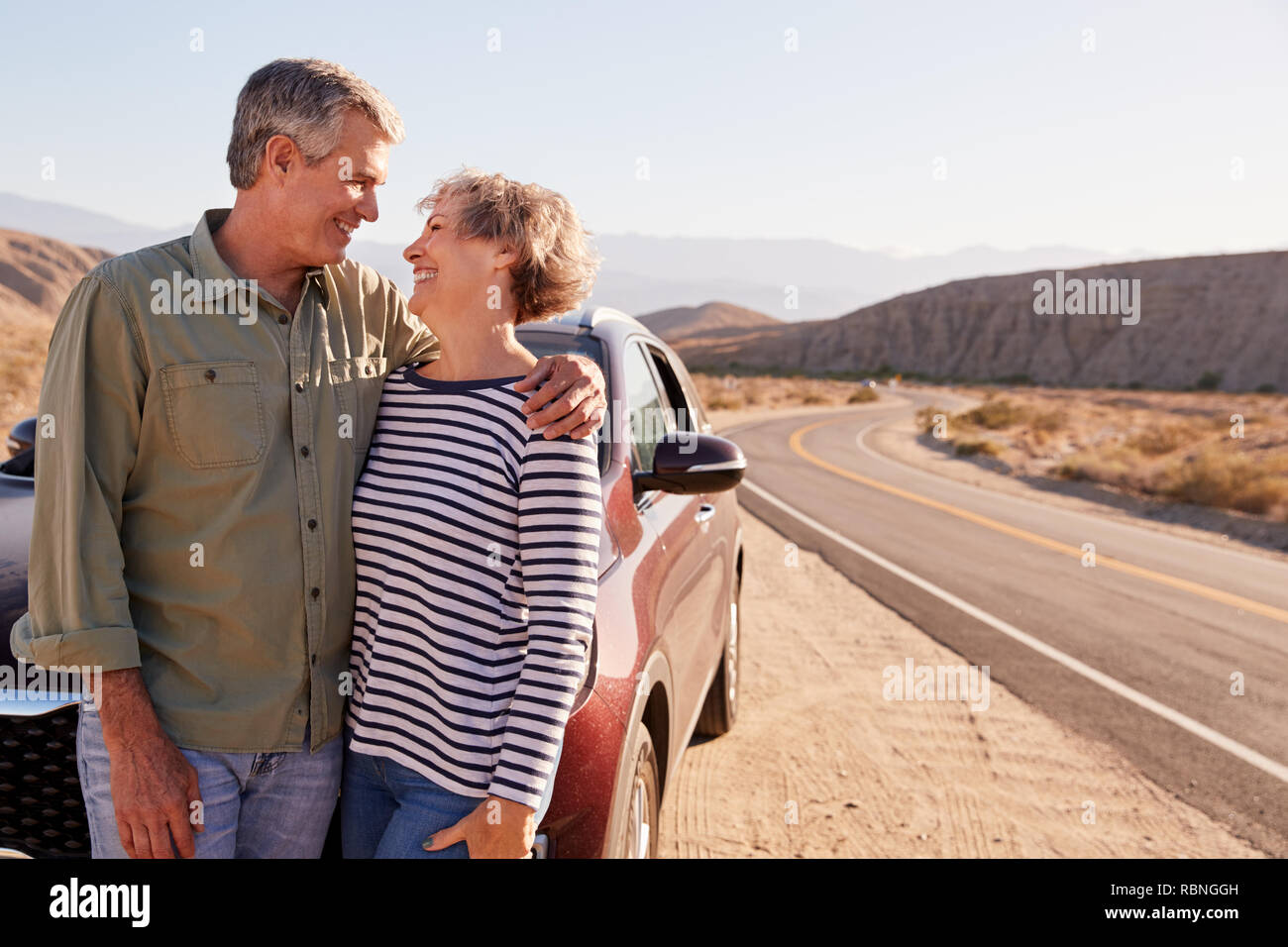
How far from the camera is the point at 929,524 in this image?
13117mm

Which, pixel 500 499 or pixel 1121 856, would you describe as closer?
pixel 500 499

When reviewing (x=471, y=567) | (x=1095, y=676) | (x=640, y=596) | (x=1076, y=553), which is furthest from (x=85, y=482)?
(x=1076, y=553)

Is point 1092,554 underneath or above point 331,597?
underneath

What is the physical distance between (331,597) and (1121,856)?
3.57 meters

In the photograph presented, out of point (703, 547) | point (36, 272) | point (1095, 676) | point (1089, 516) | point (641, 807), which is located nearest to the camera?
point (641, 807)

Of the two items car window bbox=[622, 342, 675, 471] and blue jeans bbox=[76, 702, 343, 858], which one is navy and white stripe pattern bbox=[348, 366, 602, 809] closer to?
blue jeans bbox=[76, 702, 343, 858]

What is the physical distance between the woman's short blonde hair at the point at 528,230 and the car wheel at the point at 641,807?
111 centimetres

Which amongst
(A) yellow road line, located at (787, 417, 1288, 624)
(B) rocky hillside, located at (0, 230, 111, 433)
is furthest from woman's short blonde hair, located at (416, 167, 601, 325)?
(B) rocky hillside, located at (0, 230, 111, 433)

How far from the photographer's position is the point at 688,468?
2.98 meters

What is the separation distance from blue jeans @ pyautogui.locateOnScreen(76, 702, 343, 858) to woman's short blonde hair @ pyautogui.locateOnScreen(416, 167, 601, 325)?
968mm

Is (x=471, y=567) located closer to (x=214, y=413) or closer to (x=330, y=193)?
(x=214, y=413)

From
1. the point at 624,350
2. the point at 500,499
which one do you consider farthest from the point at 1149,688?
the point at 500,499

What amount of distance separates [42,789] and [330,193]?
145 cm
